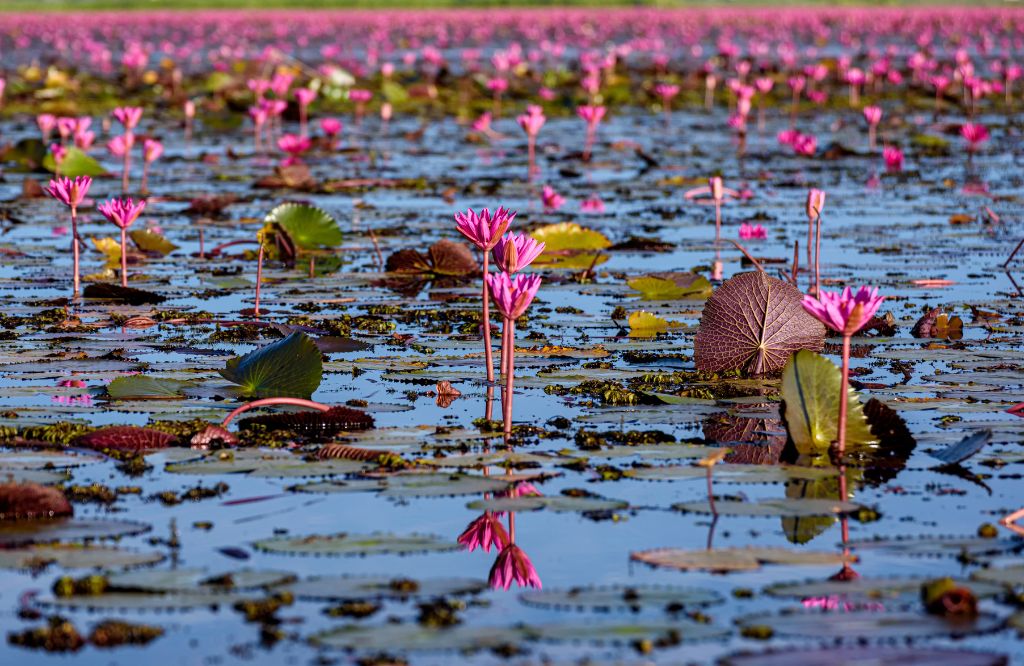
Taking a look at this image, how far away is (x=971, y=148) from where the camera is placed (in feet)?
37.8

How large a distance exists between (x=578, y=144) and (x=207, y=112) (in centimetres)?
458

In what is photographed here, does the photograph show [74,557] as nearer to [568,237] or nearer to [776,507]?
[776,507]

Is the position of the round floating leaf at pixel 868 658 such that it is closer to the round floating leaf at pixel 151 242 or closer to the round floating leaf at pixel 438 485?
the round floating leaf at pixel 438 485

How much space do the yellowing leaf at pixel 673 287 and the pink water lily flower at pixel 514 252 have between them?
5.37ft

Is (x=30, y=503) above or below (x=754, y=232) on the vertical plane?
below

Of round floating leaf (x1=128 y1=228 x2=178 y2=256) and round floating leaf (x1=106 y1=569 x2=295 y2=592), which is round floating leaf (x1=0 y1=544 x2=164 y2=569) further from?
round floating leaf (x1=128 y1=228 x2=178 y2=256)

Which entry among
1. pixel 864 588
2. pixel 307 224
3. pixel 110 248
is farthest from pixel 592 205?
pixel 864 588

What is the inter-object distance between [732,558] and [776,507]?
13.4 inches

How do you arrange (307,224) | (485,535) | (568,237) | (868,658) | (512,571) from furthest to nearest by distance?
1. (307,224)
2. (568,237)
3. (485,535)
4. (512,571)
5. (868,658)

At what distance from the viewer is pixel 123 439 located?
3.59 metres

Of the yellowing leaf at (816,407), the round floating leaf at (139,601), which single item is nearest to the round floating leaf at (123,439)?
the round floating leaf at (139,601)

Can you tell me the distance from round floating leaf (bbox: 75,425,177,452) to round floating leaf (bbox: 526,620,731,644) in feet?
4.95

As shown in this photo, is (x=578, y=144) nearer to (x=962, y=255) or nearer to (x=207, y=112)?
(x=207, y=112)

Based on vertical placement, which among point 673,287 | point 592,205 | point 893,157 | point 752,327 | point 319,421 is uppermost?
point 893,157
